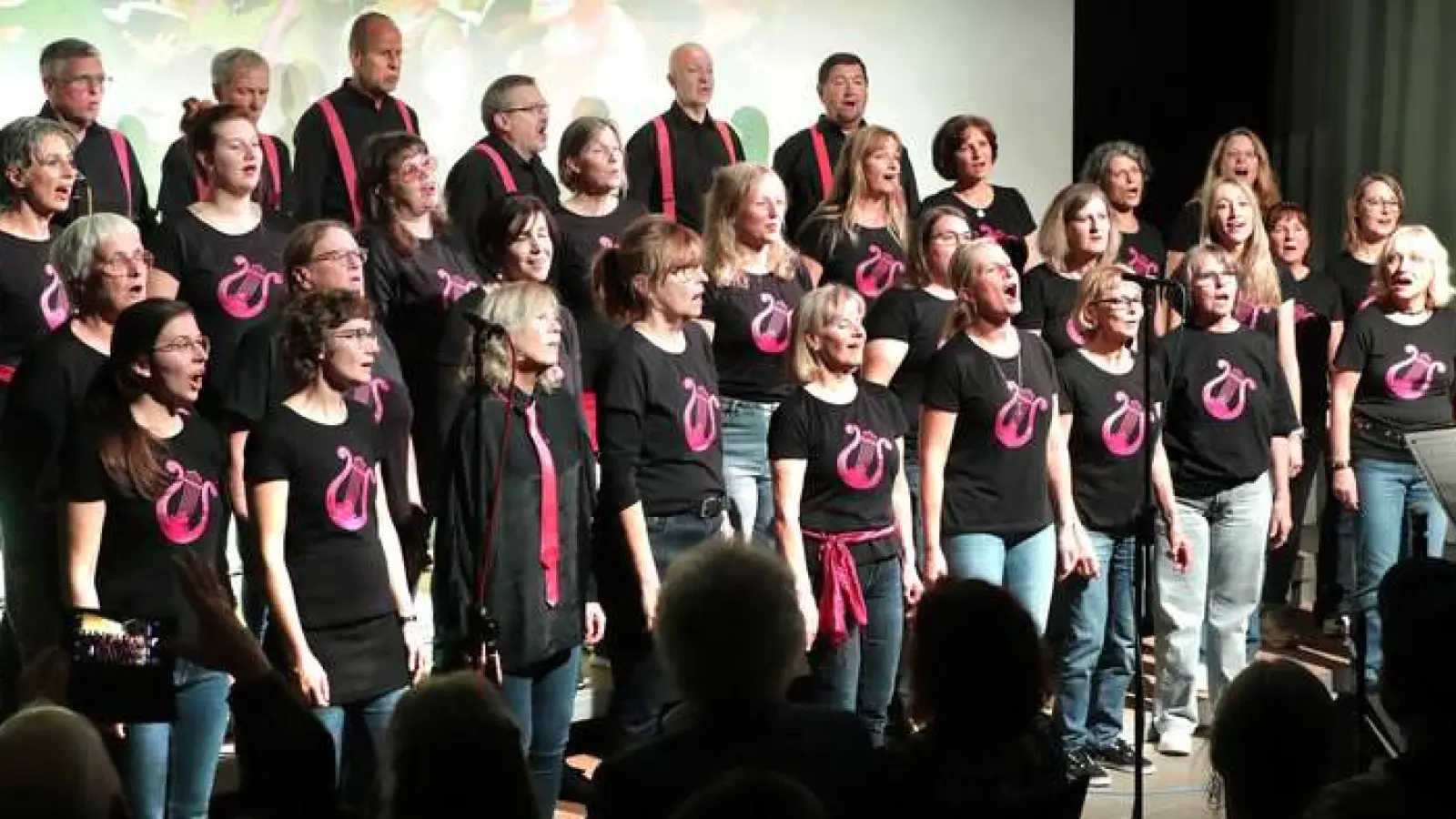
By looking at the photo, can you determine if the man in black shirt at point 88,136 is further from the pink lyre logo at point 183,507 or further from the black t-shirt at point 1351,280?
the black t-shirt at point 1351,280

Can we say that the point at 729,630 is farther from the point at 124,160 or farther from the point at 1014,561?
the point at 124,160

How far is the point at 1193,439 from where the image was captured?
622 centimetres

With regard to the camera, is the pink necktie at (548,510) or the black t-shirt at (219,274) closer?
the pink necktie at (548,510)

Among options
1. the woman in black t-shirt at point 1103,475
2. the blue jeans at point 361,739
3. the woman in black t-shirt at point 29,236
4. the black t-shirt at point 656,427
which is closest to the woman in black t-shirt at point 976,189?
the woman in black t-shirt at point 1103,475

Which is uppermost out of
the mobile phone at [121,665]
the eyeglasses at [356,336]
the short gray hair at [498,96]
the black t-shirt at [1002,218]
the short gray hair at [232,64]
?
the short gray hair at [232,64]

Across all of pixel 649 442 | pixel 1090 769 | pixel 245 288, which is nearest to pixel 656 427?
pixel 649 442

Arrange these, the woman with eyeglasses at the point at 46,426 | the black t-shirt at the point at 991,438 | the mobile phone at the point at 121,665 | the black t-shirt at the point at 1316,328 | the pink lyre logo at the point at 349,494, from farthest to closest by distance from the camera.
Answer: the black t-shirt at the point at 1316,328 < the black t-shirt at the point at 991,438 < the woman with eyeglasses at the point at 46,426 < the pink lyre logo at the point at 349,494 < the mobile phone at the point at 121,665

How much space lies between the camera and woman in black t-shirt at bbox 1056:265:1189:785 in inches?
236

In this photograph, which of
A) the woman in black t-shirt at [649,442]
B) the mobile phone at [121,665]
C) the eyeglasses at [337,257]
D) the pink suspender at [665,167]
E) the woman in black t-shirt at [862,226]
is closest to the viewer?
the mobile phone at [121,665]

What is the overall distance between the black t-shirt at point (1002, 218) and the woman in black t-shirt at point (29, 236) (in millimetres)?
2719

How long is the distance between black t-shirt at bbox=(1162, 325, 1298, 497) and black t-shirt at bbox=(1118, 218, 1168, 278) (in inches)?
33.2

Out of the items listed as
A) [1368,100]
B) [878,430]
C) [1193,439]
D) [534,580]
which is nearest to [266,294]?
[534,580]

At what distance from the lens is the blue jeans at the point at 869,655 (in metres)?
5.42

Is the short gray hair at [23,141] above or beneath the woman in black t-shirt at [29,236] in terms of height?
above
